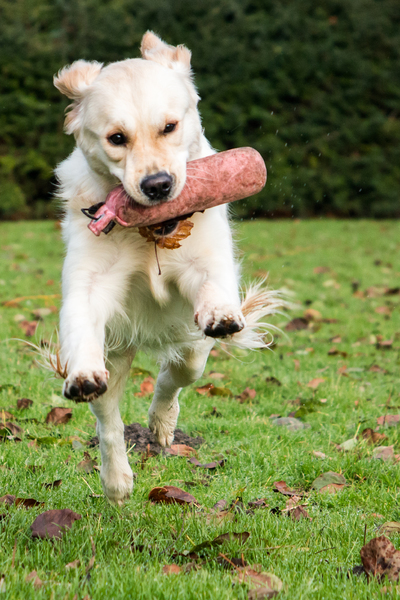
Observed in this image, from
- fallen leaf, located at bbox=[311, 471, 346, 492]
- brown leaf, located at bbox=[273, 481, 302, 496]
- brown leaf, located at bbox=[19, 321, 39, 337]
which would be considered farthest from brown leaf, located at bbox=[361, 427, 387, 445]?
brown leaf, located at bbox=[19, 321, 39, 337]

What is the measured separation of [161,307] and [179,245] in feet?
1.20

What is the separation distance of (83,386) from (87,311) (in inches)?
17.1

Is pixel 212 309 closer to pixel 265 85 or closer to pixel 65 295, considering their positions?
pixel 65 295

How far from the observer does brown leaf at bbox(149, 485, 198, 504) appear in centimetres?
283

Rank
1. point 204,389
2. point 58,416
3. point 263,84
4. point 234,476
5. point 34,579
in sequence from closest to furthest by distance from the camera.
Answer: point 34,579
point 234,476
point 58,416
point 204,389
point 263,84

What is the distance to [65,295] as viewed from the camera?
2.72 metres

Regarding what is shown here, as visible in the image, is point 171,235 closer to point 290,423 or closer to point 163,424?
point 163,424

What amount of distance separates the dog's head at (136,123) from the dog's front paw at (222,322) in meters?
0.54

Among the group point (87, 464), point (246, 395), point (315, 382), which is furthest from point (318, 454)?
point (315, 382)

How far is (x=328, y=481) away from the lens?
3.16m

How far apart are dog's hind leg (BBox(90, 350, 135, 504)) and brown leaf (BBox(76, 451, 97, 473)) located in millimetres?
289

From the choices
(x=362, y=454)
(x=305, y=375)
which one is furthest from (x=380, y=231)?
(x=362, y=454)

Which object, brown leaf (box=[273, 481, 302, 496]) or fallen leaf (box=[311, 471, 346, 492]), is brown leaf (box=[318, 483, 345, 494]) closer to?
fallen leaf (box=[311, 471, 346, 492])

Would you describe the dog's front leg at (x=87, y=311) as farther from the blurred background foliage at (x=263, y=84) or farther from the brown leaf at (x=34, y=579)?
the blurred background foliage at (x=263, y=84)
